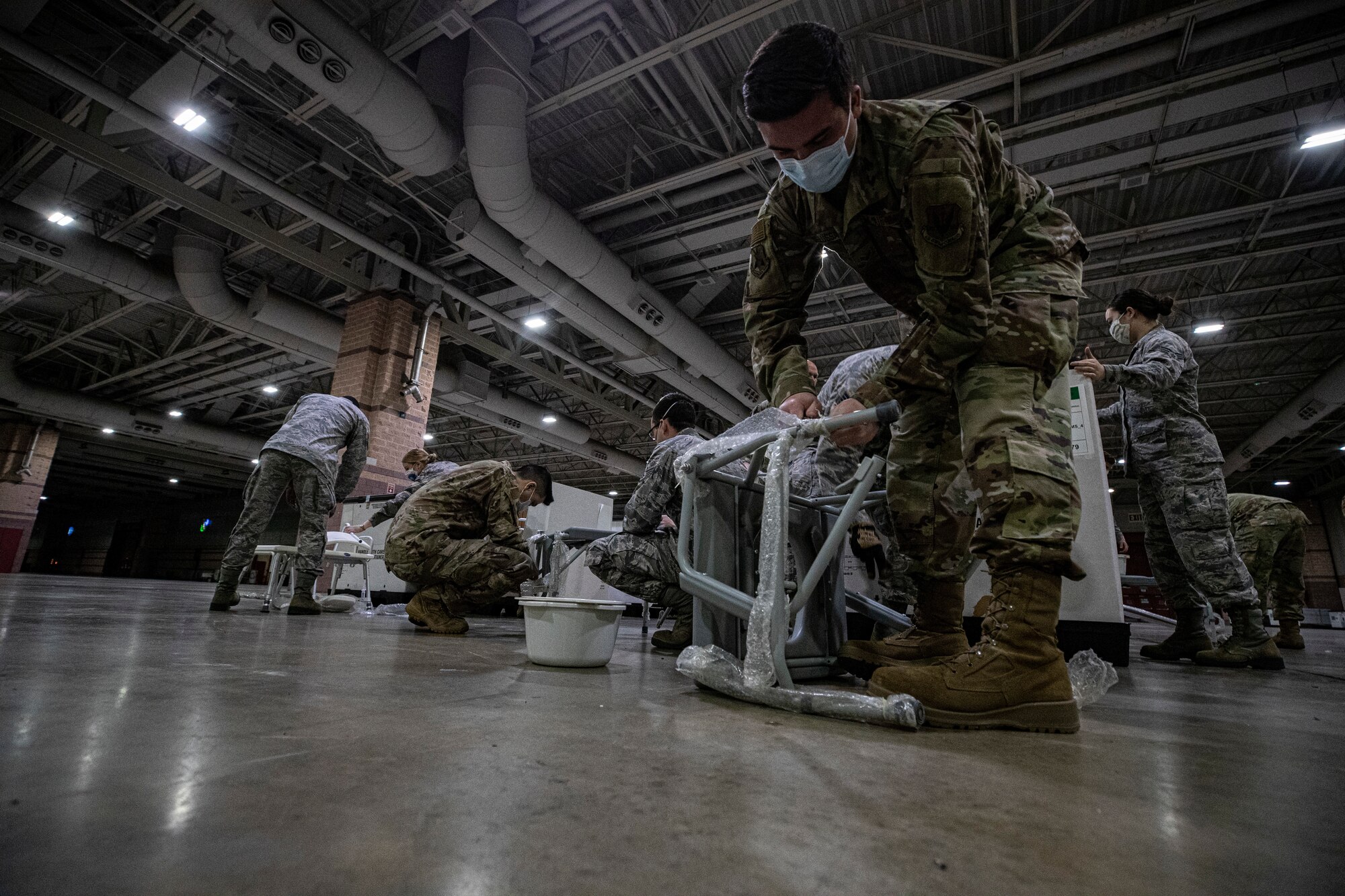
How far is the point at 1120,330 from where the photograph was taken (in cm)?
312

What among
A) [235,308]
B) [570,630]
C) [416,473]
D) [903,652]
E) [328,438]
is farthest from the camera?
[235,308]

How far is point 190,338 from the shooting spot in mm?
10422

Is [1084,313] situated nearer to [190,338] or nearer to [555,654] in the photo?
[555,654]

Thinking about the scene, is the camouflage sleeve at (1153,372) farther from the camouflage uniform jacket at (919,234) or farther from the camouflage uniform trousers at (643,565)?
the camouflage uniform trousers at (643,565)

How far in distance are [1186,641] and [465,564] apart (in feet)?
11.7

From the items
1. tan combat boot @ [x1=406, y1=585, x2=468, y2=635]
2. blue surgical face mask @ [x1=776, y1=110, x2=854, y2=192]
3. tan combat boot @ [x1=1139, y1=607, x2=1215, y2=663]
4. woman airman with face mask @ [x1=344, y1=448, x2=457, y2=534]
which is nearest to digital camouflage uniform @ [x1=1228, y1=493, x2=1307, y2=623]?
tan combat boot @ [x1=1139, y1=607, x2=1215, y2=663]

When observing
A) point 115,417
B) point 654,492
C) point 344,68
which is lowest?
point 654,492

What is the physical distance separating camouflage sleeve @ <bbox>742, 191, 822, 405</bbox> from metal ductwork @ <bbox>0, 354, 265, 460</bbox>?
50.8 feet

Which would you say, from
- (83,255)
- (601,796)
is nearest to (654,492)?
(601,796)

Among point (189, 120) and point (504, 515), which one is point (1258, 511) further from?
point (189, 120)

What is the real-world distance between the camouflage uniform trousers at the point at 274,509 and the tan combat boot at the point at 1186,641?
4.70 metres

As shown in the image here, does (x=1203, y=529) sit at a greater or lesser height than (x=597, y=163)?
lesser

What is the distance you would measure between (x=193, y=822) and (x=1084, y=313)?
33.6ft

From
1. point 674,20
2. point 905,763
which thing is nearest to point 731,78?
point 674,20
